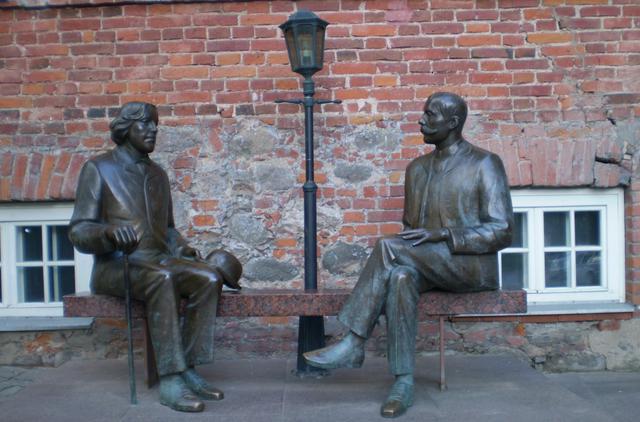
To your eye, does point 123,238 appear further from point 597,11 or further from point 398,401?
point 597,11

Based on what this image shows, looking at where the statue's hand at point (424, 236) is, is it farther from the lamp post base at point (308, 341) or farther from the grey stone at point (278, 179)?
the grey stone at point (278, 179)

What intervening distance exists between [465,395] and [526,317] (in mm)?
1307

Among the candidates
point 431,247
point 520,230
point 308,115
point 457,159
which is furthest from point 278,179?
point 520,230

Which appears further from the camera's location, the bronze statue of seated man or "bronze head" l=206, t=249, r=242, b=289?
"bronze head" l=206, t=249, r=242, b=289

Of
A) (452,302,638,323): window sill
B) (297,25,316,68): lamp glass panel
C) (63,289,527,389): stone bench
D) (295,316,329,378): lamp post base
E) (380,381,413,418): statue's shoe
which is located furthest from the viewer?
(452,302,638,323): window sill

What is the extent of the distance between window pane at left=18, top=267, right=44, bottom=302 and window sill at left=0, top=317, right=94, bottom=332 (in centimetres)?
16

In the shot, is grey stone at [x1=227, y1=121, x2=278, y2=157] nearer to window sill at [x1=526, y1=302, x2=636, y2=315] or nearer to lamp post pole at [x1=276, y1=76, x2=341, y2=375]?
lamp post pole at [x1=276, y1=76, x2=341, y2=375]

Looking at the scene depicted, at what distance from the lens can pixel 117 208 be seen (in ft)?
15.0

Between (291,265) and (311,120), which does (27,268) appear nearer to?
(291,265)

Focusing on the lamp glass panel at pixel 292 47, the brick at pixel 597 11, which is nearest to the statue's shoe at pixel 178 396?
the lamp glass panel at pixel 292 47

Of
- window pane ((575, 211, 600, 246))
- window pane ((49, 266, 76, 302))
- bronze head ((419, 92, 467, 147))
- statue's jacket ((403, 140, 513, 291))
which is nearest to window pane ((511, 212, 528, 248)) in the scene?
window pane ((575, 211, 600, 246))

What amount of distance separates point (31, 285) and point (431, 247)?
118 inches

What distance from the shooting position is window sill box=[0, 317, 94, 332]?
5.59 meters

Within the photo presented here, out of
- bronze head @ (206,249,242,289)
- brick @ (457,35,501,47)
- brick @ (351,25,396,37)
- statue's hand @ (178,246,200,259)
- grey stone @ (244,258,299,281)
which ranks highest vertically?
brick @ (351,25,396,37)
